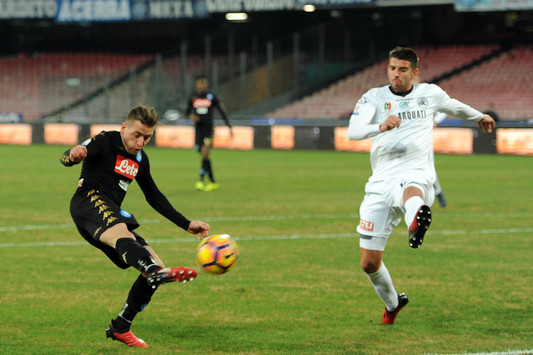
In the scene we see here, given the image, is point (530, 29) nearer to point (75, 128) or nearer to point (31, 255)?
point (75, 128)

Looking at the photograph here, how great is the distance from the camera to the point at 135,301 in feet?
21.8

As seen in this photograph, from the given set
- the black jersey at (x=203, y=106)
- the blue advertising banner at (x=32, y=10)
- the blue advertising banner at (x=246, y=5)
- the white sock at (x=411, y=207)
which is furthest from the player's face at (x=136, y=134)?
the blue advertising banner at (x=32, y=10)

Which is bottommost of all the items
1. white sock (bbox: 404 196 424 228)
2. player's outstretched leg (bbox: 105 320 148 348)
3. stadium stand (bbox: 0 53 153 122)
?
stadium stand (bbox: 0 53 153 122)

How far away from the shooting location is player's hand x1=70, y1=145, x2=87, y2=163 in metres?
6.14

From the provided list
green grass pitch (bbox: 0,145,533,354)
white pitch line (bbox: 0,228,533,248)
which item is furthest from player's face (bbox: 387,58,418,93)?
white pitch line (bbox: 0,228,533,248)

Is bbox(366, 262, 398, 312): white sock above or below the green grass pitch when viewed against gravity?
above

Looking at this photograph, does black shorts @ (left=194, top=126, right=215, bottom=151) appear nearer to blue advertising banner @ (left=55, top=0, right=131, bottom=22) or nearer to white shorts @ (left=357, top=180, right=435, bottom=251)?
white shorts @ (left=357, top=180, right=435, bottom=251)

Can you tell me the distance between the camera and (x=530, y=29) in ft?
133

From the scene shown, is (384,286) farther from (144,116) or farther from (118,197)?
(144,116)

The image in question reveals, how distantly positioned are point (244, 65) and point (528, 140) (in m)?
15.9

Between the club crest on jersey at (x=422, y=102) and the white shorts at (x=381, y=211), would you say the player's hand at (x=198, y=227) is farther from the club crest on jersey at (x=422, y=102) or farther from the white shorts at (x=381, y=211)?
the club crest on jersey at (x=422, y=102)

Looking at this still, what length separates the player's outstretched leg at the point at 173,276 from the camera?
18.4 ft

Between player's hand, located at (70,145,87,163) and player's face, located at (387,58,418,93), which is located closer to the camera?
player's hand, located at (70,145,87,163)

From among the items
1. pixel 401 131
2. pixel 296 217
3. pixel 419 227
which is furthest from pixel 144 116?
pixel 296 217
